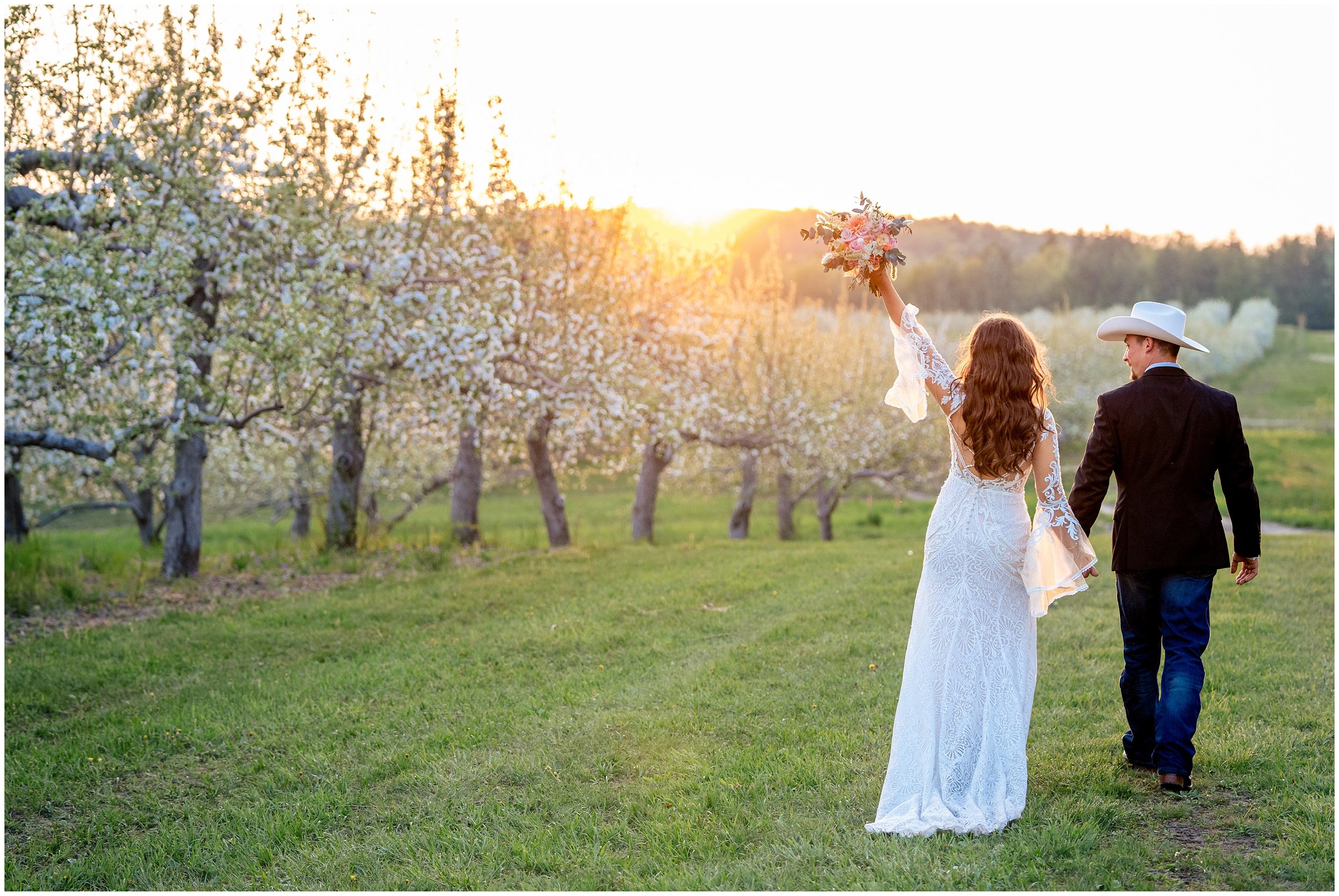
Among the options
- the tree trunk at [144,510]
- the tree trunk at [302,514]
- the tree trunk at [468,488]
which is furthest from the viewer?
the tree trunk at [302,514]

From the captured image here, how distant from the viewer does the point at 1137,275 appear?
250 ft

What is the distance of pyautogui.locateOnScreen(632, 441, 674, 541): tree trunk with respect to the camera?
786 inches

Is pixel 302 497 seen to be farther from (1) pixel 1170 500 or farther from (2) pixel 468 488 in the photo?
(1) pixel 1170 500

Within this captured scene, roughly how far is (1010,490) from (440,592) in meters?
8.03

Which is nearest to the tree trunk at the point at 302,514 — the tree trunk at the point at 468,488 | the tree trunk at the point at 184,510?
the tree trunk at the point at 468,488

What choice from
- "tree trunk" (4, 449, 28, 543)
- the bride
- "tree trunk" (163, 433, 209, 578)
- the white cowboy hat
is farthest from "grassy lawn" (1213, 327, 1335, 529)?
"tree trunk" (4, 449, 28, 543)

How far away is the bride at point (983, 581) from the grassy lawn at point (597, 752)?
312 mm

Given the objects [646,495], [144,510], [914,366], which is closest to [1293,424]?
[646,495]

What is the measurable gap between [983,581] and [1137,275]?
8006 centimetres

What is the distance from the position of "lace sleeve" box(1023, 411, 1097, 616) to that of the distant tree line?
69370 mm

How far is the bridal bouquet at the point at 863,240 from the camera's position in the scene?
5.20 m

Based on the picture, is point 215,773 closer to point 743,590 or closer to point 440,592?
point 440,592

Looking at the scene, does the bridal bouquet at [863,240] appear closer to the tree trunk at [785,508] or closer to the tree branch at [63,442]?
the tree branch at [63,442]

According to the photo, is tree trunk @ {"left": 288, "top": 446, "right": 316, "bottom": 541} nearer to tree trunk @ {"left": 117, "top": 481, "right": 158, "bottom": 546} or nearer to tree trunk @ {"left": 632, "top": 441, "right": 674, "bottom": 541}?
tree trunk @ {"left": 117, "top": 481, "right": 158, "bottom": 546}
